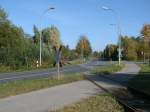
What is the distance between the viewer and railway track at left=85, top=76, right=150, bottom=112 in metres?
18.5

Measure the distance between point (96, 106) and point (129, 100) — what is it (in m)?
5.21

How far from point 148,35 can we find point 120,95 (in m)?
101

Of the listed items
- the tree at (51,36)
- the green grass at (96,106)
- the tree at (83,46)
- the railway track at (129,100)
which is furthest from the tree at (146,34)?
the green grass at (96,106)

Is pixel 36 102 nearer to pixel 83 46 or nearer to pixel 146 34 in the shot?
pixel 146 34

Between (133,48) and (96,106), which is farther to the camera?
(133,48)

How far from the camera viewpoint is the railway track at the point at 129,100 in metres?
18.5

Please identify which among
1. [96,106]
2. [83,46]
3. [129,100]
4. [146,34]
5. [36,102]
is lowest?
[129,100]

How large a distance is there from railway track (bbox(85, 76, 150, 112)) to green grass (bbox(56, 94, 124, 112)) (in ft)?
1.31

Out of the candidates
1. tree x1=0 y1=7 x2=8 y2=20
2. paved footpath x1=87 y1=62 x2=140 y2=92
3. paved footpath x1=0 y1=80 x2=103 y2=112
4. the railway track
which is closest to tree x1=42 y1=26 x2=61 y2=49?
tree x1=0 y1=7 x2=8 y2=20

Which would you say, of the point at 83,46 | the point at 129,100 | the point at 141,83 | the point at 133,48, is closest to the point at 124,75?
the point at 141,83

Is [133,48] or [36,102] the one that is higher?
[133,48]

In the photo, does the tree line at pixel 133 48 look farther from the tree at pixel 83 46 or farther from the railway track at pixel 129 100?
the railway track at pixel 129 100

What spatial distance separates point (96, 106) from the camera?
702 inches

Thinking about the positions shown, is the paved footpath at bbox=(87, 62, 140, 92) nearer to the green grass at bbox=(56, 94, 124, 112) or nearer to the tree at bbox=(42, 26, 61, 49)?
the green grass at bbox=(56, 94, 124, 112)
